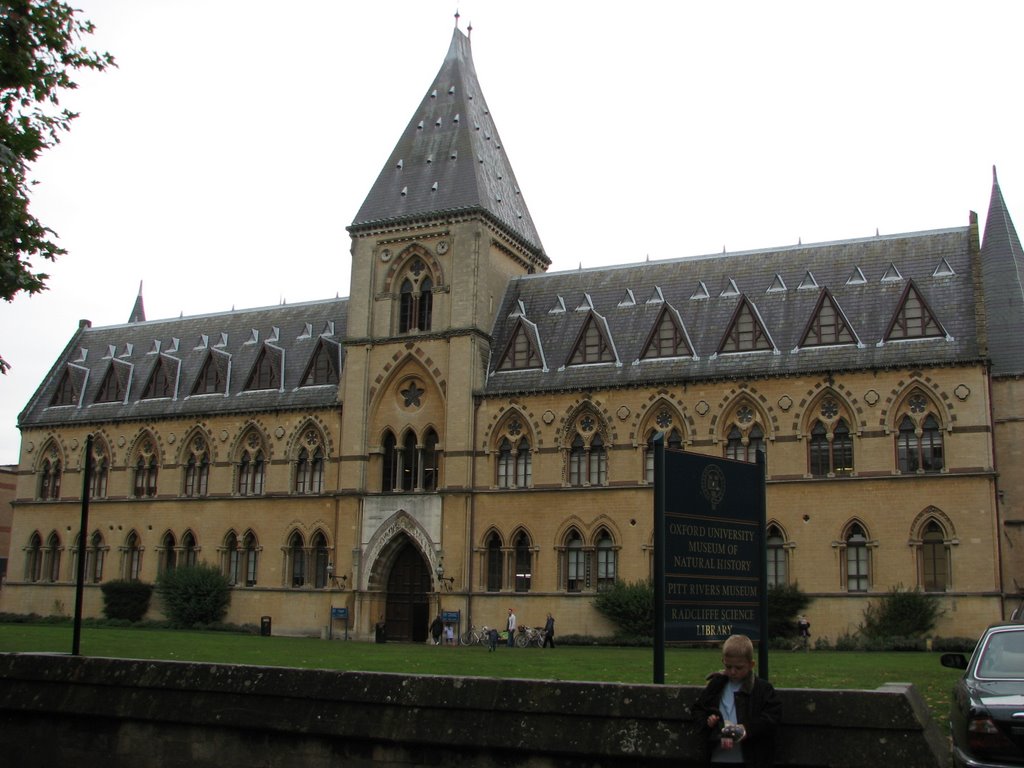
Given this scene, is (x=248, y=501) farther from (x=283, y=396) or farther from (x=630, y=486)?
(x=630, y=486)

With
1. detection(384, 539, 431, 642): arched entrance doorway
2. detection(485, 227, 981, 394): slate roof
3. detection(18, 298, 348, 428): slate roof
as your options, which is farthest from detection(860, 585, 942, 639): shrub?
detection(18, 298, 348, 428): slate roof

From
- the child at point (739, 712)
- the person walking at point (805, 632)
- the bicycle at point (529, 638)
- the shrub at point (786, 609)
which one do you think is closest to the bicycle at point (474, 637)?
the bicycle at point (529, 638)

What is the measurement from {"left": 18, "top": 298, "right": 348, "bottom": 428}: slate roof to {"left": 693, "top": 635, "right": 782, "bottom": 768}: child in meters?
43.9

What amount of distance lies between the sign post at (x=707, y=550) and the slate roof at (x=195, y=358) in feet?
134

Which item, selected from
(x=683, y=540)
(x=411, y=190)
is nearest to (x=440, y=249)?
(x=411, y=190)

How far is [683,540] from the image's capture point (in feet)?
33.7

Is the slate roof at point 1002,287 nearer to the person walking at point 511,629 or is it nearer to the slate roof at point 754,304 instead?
the slate roof at point 754,304

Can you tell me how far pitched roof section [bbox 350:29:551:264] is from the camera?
50.2 meters

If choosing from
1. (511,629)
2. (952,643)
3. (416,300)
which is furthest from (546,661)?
(416,300)

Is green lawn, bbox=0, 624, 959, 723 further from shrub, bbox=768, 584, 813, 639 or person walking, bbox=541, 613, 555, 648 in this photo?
shrub, bbox=768, 584, 813, 639

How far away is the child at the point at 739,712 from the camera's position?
7609mm

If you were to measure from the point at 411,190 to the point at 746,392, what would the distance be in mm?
18228

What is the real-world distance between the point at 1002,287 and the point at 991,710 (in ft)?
127

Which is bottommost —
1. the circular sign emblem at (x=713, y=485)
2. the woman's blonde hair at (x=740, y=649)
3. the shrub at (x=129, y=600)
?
the shrub at (x=129, y=600)
